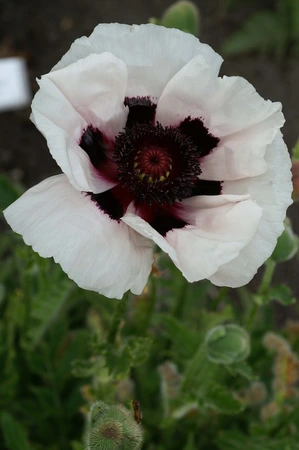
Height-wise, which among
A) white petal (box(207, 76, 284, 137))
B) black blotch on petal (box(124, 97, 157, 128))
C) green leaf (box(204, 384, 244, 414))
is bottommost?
green leaf (box(204, 384, 244, 414))

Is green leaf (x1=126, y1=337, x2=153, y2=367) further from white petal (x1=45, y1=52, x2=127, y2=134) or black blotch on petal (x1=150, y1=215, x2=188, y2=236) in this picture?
white petal (x1=45, y1=52, x2=127, y2=134)

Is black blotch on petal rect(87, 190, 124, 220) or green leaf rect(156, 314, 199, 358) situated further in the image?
green leaf rect(156, 314, 199, 358)

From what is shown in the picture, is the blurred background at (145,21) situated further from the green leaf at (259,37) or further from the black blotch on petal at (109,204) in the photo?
the black blotch on petal at (109,204)

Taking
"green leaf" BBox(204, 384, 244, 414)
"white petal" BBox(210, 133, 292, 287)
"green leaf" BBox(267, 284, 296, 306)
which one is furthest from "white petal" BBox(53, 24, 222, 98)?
"green leaf" BBox(204, 384, 244, 414)

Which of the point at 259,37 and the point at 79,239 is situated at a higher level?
the point at 79,239

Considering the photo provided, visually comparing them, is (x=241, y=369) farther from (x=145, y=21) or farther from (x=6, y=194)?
(x=145, y=21)

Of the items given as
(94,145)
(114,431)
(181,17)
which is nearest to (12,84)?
(181,17)
